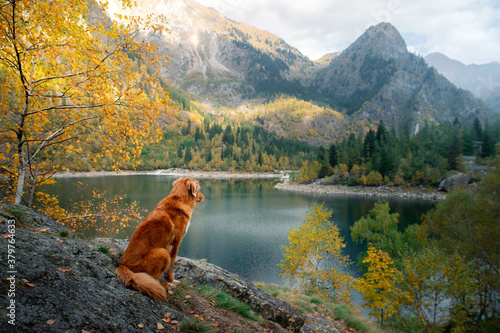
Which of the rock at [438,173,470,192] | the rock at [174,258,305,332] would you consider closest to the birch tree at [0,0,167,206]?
the rock at [174,258,305,332]

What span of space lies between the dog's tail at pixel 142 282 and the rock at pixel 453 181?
7241 cm

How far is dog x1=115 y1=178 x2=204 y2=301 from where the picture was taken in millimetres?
3143

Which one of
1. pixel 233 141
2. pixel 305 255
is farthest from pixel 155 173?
pixel 305 255

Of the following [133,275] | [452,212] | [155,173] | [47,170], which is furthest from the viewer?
[155,173]

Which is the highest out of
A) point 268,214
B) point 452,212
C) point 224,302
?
point 224,302

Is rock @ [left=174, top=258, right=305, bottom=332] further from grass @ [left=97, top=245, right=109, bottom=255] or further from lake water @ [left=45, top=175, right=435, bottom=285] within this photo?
lake water @ [left=45, top=175, right=435, bottom=285]

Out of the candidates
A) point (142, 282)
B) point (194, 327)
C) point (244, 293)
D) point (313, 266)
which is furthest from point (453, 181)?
point (142, 282)

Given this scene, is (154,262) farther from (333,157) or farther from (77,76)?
(333,157)

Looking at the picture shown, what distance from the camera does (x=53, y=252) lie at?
2748mm

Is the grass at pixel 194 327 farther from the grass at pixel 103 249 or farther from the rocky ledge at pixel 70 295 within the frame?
the grass at pixel 103 249

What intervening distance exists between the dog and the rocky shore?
66781mm

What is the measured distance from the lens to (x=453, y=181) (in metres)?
57.8

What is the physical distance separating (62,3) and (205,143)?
160 m

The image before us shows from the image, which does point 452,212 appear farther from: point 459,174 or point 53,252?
point 459,174
